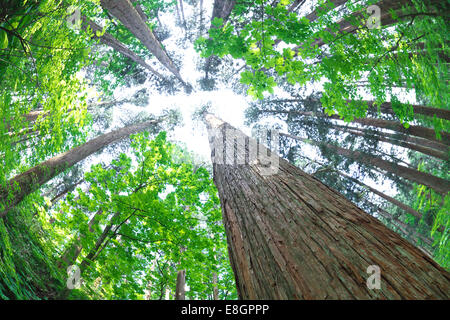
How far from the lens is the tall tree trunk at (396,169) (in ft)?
20.3

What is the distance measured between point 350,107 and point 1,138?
4603mm

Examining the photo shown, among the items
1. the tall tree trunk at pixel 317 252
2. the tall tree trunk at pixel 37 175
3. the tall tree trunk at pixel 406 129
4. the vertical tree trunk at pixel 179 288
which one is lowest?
the vertical tree trunk at pixel 179 288

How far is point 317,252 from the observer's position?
103 centimetres

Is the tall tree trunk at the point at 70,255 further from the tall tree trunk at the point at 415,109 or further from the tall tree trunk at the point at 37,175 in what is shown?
the tall tree trunk at the point at 415,109

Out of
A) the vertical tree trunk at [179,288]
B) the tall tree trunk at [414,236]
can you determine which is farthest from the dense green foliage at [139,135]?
the tall tree trunk at [414,236]

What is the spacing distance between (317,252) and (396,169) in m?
8.92

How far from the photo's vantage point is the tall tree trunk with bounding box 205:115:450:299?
0.83 metres

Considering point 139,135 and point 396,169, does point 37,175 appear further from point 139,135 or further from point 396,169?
point 396,169

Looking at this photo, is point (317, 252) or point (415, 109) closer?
point (317, 252)

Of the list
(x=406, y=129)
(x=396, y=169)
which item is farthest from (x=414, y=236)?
(x=406, y=129)

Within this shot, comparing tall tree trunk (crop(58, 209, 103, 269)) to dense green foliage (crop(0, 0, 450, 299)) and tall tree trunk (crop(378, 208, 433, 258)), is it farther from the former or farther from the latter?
tall tree trunk (crop(378, 208, 433, 258))

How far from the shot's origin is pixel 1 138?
1982 mm

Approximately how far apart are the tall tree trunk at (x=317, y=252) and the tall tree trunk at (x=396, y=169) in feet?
23.4
